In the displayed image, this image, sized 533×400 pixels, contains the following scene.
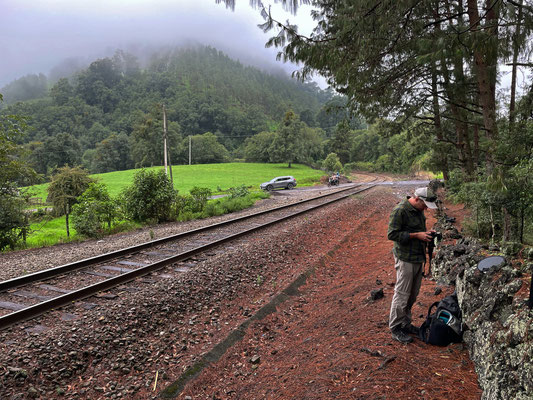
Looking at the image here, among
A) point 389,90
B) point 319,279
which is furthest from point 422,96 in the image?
point 319,279

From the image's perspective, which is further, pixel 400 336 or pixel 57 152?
pixel 57 152

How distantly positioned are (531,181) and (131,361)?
629 cm

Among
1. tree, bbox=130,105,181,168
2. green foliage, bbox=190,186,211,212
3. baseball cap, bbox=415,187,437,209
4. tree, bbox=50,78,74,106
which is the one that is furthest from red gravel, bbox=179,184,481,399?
tree, bbox=50,78,74,106

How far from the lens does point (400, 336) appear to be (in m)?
3.76

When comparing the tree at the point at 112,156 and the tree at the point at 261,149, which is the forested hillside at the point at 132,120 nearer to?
the tree at the point at 112,156

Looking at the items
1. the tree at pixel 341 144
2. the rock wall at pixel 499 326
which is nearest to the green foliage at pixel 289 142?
the tree at pixel 341 144

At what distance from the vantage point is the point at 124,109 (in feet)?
504

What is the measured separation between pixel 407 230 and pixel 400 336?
4.03 ft

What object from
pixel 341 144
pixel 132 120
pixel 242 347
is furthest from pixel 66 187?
pixel 132 120

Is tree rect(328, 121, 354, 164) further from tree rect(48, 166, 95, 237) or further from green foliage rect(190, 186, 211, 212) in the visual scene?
tree rect(48, 166, 95, 237)

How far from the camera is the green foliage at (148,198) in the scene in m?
14.8

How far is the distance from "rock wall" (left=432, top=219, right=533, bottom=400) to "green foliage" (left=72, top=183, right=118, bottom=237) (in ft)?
40.6

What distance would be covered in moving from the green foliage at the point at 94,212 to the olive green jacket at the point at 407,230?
11.8 metres

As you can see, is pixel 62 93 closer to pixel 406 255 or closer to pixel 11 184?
pixel 11 184
